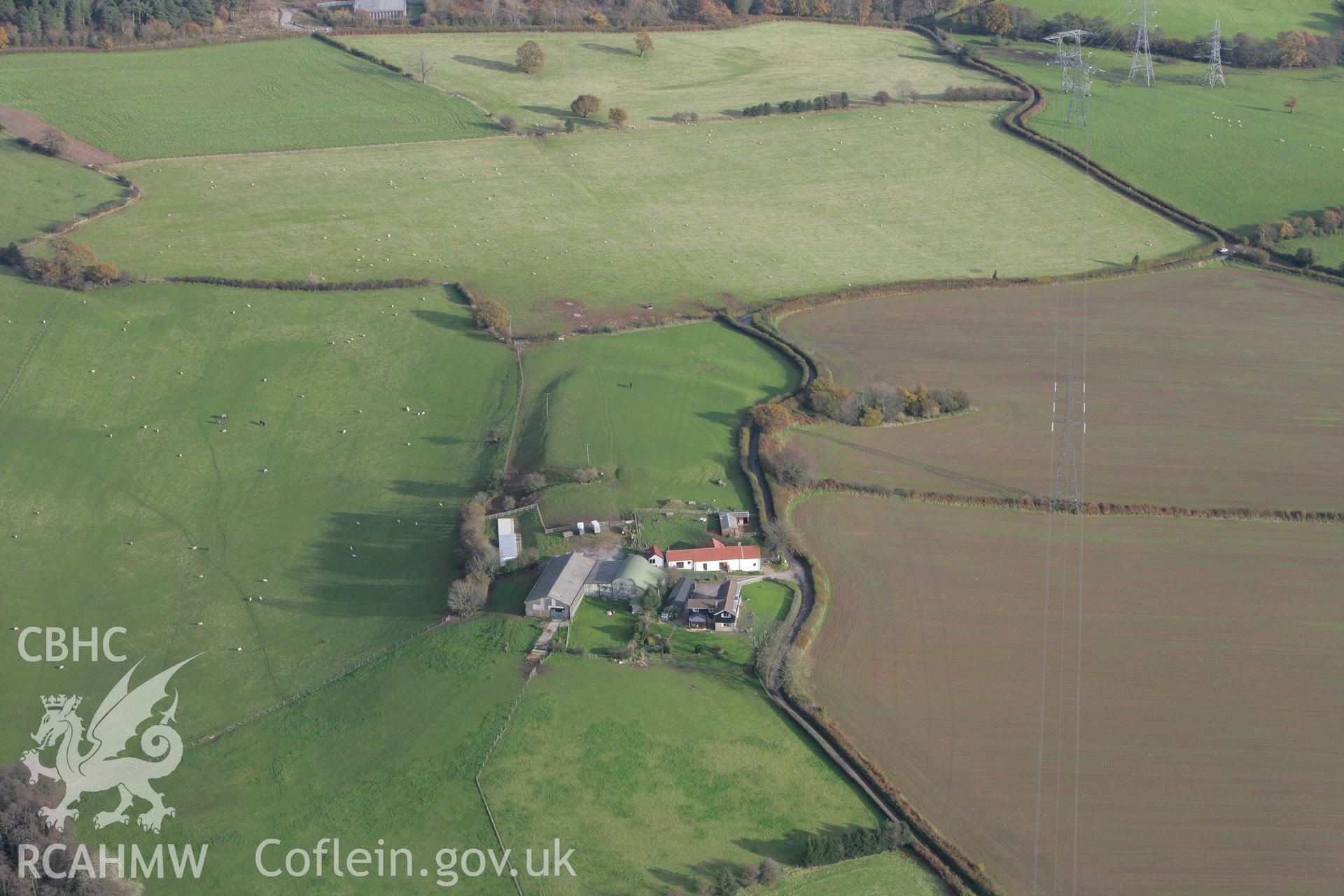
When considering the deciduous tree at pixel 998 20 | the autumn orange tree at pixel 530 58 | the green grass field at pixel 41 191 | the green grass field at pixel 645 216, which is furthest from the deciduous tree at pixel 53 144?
the deciduous tree at pixel 998 20

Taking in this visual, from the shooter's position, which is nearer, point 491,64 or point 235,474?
point 235,474

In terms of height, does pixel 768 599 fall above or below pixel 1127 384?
below

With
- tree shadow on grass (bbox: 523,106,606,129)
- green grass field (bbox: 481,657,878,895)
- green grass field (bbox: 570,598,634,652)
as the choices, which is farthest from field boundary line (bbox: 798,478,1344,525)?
tree shadow on grass (bbox: 523,106,606,129)

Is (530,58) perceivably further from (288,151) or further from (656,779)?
(656,779)

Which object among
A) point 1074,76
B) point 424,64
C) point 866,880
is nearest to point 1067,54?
point 1074,76

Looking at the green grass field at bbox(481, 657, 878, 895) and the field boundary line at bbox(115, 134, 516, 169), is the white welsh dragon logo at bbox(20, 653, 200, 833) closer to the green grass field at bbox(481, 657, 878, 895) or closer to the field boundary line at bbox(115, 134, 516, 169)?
the green grass field at bbox(481, 657, 878, 895)

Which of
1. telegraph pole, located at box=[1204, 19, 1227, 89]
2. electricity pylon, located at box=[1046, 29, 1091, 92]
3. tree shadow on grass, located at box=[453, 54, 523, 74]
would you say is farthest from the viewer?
telegraph pole, located at box=[1204, 19, 1227, 89]
